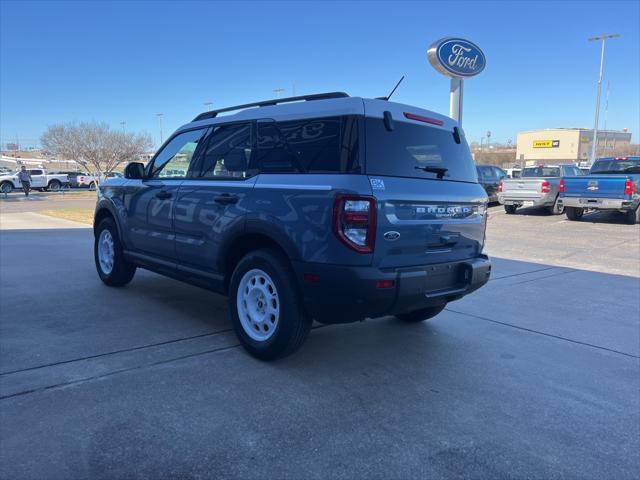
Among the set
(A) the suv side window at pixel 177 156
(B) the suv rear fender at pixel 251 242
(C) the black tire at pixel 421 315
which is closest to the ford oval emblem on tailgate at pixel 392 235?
(B) the suv rear fender at pixel 251 242

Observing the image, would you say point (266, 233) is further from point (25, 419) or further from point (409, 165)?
point (25, 419)

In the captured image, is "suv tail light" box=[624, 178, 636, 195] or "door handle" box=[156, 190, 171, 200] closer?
"door handle" box=[156, 190, 171, 200]

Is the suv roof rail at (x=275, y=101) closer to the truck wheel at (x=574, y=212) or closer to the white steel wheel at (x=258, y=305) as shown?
the white steel wheel at (x=258, y=305)

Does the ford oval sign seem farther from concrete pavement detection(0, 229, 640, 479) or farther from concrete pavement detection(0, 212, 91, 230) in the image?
concrete pavement detection(0, 212, 91, 230)

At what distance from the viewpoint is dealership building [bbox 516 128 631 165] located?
87769mm

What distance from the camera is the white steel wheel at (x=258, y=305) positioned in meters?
4.00

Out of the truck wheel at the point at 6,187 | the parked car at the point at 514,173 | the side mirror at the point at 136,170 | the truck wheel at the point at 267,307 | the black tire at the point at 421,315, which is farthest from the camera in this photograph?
the truck wheel at the point at 6,187

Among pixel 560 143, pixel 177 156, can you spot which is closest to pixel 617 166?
pixel 177 156

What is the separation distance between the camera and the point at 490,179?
20.8 m

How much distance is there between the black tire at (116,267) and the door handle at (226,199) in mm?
2317

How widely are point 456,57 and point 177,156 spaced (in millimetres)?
10277

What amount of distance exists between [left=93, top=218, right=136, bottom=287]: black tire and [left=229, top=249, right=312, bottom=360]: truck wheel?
2.49 m

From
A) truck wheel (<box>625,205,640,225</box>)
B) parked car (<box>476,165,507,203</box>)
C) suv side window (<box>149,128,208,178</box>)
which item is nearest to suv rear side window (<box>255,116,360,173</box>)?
suv side window (<box>149,128,208,178</box>)

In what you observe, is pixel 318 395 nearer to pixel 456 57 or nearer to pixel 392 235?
Result: pixel 392 235
